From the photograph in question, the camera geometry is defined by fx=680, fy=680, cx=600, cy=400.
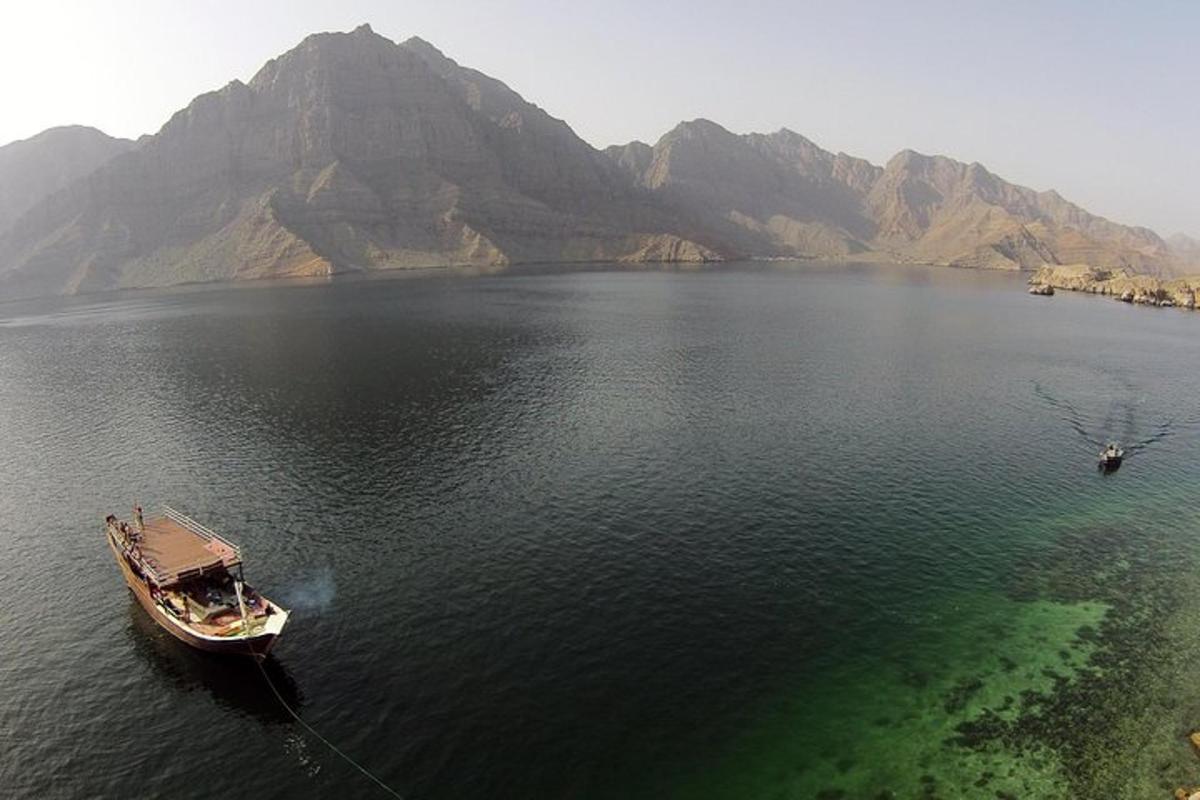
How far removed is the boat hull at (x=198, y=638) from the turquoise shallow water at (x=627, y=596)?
1.66 m

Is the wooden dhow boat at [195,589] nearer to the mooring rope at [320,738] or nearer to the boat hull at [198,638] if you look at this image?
the boat hull at [198,638]

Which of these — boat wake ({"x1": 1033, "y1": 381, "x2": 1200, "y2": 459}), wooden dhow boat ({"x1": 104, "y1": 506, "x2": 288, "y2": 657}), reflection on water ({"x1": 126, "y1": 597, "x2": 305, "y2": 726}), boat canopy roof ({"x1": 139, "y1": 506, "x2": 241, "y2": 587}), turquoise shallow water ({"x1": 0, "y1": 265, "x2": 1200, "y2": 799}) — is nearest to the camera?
turquoise shallow water ({"x1": 0, "y1": 265, "x2": 1200, "y2": 799})

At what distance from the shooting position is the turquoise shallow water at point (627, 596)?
149ft

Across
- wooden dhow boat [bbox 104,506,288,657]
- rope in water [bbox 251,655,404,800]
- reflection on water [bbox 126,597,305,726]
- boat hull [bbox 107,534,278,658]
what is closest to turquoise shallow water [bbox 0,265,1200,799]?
reflection on water [bbox 126,597,305,726]

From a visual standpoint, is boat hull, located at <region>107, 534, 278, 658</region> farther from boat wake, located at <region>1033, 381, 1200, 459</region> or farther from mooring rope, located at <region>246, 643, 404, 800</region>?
boat wake, located at <region>1033, 381, 1200, 459</region>

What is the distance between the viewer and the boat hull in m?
52.7

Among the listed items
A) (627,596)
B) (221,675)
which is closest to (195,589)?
(221,675)

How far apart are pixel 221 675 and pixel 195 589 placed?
10.7 m

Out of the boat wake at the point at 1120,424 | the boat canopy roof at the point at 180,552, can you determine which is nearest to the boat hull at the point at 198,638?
the boat canopy roof at the point at 180,552

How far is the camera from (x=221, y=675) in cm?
5362

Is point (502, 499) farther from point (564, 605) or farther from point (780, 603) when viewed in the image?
point (780, 603)

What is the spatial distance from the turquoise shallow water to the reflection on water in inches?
10.9

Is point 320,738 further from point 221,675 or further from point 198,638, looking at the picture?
point 198,638

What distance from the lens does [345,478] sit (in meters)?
90.8
